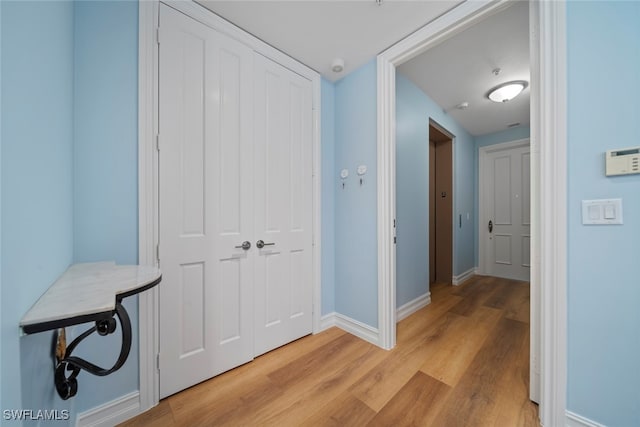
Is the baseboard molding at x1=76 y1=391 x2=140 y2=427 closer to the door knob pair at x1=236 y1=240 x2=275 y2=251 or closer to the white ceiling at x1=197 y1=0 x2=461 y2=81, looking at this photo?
the door knob pair at x1=236 y1=240 x2=275 y2=251

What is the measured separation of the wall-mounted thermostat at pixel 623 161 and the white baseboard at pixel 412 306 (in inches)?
77.5

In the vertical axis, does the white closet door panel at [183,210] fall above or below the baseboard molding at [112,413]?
above

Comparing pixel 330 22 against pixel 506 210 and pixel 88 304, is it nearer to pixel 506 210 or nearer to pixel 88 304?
pixel 88 304

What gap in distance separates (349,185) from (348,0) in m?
1.37

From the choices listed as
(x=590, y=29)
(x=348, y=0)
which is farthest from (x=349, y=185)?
(x=590, y=29)

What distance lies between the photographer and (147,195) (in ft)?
4.38

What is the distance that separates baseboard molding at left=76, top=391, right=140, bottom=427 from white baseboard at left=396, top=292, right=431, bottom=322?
7.33 ft

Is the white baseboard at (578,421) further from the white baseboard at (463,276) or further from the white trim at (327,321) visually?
the white baseboard at (463,276)

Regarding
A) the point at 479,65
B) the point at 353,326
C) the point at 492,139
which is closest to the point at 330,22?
the point at 479,65

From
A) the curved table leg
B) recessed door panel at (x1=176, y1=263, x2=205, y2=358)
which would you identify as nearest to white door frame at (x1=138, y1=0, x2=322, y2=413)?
recessed door panel at (x1=176, y1=263, x2=205, y2=358)

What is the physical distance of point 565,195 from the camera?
1165 mm

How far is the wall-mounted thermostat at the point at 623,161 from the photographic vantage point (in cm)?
100

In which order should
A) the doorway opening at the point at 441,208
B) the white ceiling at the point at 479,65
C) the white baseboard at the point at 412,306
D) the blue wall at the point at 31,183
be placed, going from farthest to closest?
1. the doorway opening at the point at 441,208
2. the white baseboard at the point at 412,306
3. the white ceiling at the point at 479,65
4. the blue wall at the point at 31,183

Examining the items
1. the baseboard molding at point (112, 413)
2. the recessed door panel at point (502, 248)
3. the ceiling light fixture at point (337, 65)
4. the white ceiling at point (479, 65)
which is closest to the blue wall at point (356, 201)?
the ceiling light fixture at point (337, 65)
